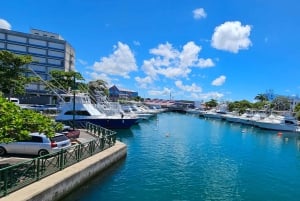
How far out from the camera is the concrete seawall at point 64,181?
47.3 feet

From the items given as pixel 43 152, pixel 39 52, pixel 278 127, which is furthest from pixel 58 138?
pixel 39 52

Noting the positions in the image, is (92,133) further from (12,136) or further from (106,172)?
(12,136)

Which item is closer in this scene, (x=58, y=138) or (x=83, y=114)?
(x=58, y=138)

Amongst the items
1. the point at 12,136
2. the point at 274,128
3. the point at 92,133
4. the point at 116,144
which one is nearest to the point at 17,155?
the point at 12,136

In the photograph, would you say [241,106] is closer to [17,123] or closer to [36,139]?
[36,139]

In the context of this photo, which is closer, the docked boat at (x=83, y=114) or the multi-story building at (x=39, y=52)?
the docked boat at (x=83, y=114)

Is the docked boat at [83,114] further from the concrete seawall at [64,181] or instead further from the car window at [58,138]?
the car window at [58,138]

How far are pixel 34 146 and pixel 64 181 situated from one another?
598cm

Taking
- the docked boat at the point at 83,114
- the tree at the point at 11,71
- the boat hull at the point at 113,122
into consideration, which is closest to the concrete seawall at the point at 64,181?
the boat hull at the point at 113,122

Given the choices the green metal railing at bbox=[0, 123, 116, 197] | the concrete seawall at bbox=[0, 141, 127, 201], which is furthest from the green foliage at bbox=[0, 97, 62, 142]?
the concrete seawall at bbox=[0, 141, 127, 201]

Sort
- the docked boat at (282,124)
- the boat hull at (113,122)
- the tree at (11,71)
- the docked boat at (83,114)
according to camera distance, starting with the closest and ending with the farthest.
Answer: the tree at (11,71) → the docked boat at (83,114) → the boat hull at (113,122) → the docked boat at (282,124)

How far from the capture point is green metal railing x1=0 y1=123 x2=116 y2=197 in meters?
14.4

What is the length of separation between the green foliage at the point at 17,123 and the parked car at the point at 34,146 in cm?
566

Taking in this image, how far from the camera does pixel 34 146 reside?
73.5 ft
